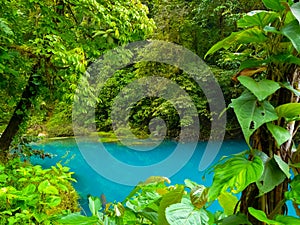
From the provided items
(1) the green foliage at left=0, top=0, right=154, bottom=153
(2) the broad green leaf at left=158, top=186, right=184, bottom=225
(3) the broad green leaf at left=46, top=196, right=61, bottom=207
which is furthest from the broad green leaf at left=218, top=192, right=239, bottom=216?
(1) the green foliage at left=0, top=0, right=154, bottom=153

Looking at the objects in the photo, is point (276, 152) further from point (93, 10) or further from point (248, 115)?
point (93, 10)

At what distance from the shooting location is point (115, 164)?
6.17 meters

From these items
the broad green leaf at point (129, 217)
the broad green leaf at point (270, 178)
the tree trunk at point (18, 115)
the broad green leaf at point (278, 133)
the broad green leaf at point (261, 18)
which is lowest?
the tree trunk at point (18, 115)

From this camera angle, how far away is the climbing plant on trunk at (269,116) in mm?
339

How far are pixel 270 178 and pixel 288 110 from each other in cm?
8

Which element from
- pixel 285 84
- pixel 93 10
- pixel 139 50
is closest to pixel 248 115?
pixel 285 84

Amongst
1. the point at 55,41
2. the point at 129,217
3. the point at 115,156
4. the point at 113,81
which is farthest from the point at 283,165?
the point at 113,81

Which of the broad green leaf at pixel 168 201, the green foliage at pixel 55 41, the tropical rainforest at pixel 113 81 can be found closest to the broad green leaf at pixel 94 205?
the tropical rainforest at pixel 113 81

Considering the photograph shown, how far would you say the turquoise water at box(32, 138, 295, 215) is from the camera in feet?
15.2

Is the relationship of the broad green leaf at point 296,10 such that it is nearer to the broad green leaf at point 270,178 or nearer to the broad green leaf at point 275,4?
the broad green leaf at point 275,4

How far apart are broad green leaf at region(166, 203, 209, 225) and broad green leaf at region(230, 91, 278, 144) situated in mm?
104

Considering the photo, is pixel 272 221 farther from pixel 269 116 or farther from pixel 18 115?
pixel 18 115

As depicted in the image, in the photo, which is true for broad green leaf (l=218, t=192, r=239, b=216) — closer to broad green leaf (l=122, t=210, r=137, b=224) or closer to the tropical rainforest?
the tropical rainforest

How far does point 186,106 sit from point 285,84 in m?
7.31
